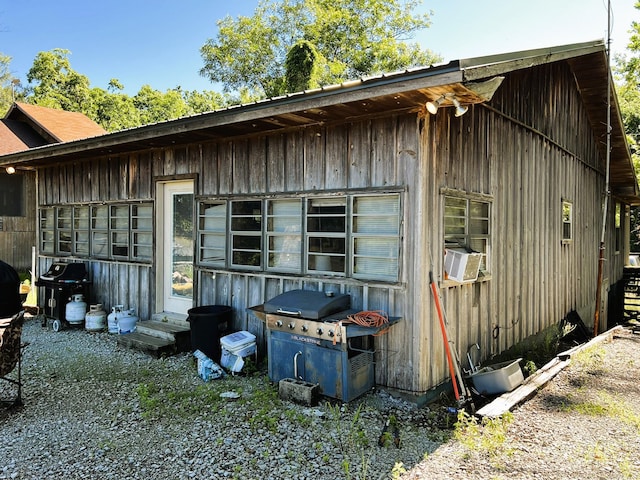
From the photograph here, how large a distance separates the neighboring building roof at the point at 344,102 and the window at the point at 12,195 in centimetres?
623

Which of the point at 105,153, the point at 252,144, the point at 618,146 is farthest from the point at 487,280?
the point at 618,146

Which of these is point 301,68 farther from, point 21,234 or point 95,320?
point 95,320

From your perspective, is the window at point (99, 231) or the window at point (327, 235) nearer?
the window at point (327, 235)

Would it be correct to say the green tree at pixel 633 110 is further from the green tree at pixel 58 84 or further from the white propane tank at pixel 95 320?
the green tree at pixel 58 84

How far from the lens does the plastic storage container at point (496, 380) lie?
4621 millimetres

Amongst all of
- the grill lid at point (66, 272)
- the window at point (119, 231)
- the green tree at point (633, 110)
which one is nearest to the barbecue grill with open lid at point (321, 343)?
the window at point (119, 231)

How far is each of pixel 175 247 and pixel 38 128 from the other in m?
12.1

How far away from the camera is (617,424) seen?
4.17 m

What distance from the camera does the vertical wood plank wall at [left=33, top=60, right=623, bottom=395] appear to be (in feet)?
14.6

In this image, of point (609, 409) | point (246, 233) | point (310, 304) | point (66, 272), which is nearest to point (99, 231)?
point (66, 272)

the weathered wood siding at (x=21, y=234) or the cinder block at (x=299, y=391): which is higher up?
the weathered wood siding at (x=21, y=234)

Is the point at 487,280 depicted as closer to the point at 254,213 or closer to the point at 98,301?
the point at 254,213

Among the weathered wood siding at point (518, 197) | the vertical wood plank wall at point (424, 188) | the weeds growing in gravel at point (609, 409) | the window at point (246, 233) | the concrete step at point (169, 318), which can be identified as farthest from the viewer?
the concrete step at point (169, 318)

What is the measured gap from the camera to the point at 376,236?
464cm
